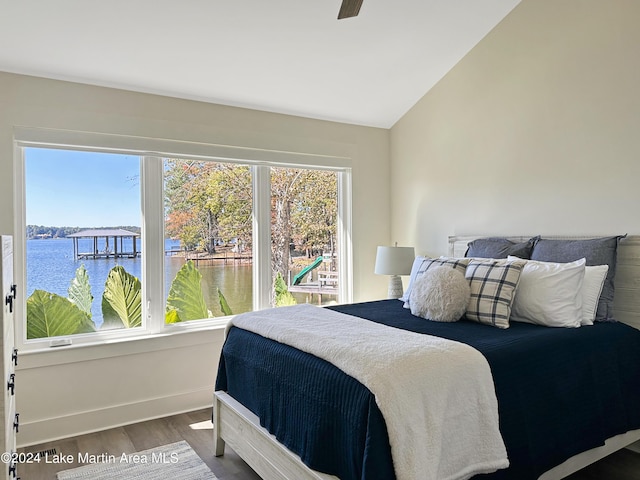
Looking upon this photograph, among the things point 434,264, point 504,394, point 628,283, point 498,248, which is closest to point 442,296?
point 434,264

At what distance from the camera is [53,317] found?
303cm

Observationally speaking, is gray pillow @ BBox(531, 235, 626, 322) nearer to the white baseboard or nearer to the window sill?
the window sill

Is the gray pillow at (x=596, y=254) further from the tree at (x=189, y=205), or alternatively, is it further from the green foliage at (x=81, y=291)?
the green foliage at (x=81, y=291)

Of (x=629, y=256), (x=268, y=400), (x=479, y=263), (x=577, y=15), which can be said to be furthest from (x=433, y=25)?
(x=268, y=400)

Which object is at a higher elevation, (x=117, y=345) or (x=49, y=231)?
(x=49, y=231)

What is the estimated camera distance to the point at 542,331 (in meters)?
2.28

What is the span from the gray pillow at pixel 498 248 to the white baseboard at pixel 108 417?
7.35 feet

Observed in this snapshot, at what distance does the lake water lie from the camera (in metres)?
2.98

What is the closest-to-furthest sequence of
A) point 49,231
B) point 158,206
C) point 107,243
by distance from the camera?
1. point 49,231
2. point 107,243
3. point 158,206

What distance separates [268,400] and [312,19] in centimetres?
228

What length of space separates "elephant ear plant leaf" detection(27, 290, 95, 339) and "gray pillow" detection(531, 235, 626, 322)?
3056 millimetres

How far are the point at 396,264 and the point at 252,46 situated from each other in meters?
2.04

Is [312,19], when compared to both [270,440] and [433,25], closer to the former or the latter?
[433,25]

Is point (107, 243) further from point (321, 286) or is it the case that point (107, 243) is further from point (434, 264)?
point (434, 264)
